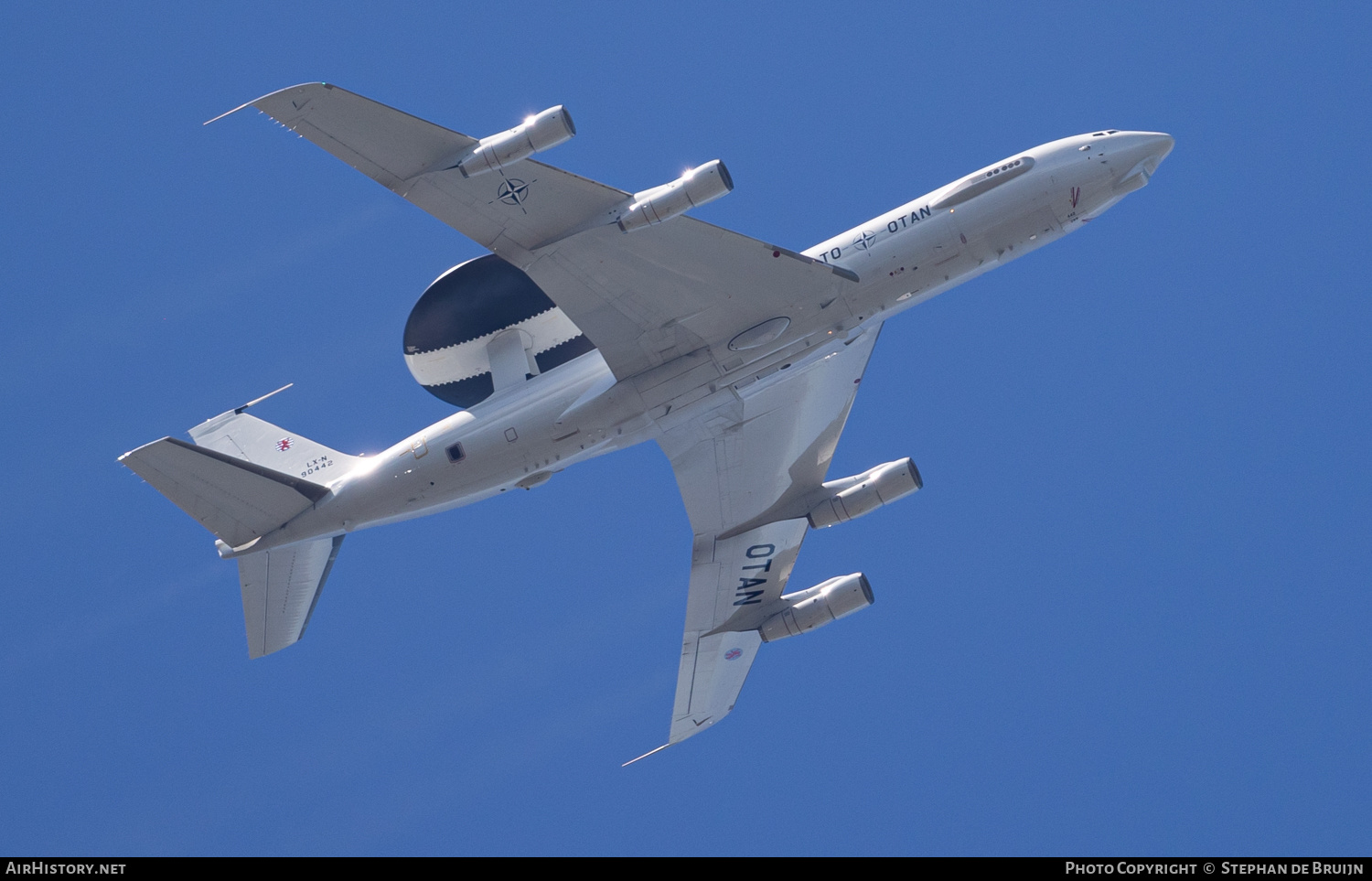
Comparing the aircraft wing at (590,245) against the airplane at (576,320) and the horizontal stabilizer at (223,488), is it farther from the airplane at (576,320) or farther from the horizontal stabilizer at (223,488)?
the horizontal stabilizer at (223,488)

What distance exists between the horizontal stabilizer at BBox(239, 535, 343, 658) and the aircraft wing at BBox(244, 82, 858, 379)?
9.62 metres

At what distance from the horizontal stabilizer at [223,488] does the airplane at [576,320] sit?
0.16ft

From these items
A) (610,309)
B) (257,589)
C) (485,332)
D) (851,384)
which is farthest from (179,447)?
(851,384)

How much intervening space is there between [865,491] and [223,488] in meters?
17.8

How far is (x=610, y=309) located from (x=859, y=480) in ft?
33.9

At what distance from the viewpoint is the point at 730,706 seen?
43438mm

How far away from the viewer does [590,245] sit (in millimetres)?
33969

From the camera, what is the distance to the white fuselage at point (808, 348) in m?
35.0

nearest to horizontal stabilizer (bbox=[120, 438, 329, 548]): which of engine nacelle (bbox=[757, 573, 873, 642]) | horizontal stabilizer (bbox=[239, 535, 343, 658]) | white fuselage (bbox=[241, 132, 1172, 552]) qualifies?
white fuselage (bbox=[241, 132, 1172, 552])

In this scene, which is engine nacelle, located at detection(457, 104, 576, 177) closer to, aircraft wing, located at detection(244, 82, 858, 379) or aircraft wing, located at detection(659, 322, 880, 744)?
aircraft wing, located at detection(244, 82, 858, 379)

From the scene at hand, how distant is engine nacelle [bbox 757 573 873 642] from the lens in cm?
4197

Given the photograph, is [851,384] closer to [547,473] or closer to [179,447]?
[547,473]

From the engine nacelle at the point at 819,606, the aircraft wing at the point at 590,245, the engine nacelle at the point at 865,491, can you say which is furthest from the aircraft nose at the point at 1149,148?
the engine nacelle at the point at 819,606

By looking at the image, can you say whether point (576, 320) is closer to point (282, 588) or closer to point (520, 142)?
point (520, 142)
